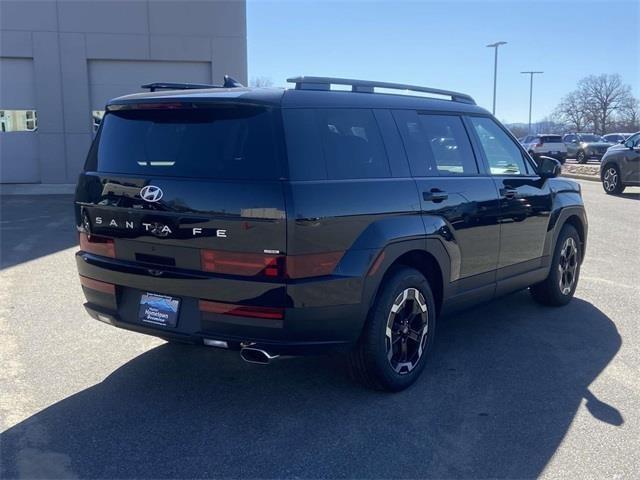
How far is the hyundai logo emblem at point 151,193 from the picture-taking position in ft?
12.2

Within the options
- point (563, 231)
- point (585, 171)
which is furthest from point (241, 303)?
point (585, 171)

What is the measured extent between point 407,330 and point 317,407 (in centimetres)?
83

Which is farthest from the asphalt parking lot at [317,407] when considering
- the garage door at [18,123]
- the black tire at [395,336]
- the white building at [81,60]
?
the garage door at [18,123]

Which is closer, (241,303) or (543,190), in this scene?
(241,303)

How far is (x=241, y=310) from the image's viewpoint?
11.7ft

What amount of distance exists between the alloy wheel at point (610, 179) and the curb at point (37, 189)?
14665 mm

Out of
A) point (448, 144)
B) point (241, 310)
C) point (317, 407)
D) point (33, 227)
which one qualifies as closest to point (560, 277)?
point (448, 144)

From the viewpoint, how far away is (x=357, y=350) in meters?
4.07

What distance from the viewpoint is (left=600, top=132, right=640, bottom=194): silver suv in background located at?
Result: 16.7m

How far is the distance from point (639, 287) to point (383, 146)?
4.53 m

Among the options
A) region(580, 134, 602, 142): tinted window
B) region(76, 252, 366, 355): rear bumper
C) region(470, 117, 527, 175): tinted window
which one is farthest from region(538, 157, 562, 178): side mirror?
region(580, 134, 602, 142): tinted window

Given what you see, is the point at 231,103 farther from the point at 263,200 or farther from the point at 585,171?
the point at 585,171

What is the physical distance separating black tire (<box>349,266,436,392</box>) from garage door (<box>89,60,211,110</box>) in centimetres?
1514

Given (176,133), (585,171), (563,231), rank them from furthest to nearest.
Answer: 1. (585,171)
2. (563,231)
3. (176,133)
